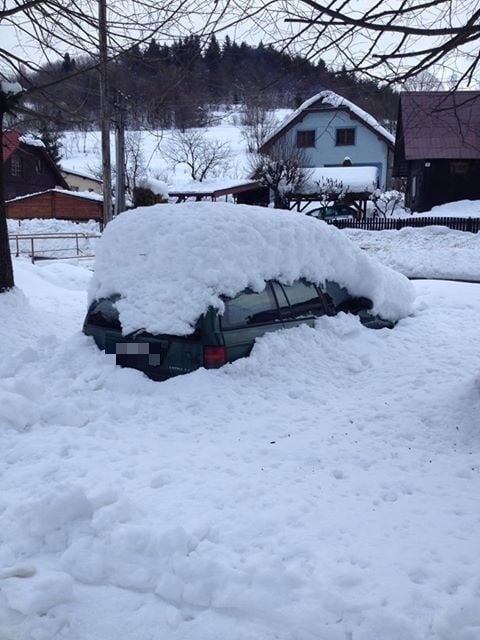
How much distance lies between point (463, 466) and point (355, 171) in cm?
3352

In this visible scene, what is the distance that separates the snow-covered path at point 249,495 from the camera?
2.68 m

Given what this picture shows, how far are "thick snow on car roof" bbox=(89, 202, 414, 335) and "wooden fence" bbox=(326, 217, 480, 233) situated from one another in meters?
20.9

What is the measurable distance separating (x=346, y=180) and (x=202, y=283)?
1181 inches

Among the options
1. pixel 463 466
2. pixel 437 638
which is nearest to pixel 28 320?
pixel 463 466

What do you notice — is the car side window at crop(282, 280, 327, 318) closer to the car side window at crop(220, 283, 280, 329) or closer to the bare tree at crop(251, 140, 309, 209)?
the car side window at crop(220, 283, 280, 329)

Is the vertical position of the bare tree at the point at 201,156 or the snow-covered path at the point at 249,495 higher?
the bare tree at the point at 201,156

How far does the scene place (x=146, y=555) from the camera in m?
3.05

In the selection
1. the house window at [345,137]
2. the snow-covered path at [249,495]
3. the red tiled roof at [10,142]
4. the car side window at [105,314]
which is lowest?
the snow-covered path at [249,495]

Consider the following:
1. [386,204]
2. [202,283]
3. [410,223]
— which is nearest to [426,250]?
[410,223]

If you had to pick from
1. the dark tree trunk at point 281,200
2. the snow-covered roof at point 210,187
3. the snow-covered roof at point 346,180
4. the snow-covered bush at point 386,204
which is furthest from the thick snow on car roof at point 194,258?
the snow-covered bush at point 386,204

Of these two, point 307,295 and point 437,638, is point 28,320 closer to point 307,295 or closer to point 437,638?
point 307,295

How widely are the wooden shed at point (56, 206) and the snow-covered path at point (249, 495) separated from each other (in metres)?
30.9

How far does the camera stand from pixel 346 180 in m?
33.6

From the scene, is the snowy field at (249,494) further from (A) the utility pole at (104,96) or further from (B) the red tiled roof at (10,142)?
(B) the red tiled roof at (10,142)
